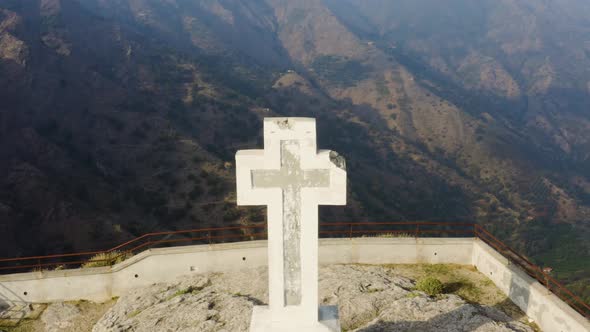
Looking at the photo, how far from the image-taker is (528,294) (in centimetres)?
1088

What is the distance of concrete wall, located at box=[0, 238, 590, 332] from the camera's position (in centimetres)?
1288

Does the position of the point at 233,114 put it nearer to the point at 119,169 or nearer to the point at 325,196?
the point at 119,169

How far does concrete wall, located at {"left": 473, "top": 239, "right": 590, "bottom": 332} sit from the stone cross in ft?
20.0

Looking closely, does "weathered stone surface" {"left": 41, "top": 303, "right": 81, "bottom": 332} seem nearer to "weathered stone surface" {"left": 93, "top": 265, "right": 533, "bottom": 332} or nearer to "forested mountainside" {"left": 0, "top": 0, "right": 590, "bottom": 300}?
"weathered stone surface" {"left": 93, "top": 265, "right": 533, "bottom": 332}

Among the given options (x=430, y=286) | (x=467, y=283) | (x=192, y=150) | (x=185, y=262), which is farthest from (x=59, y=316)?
(x=192, y=150)

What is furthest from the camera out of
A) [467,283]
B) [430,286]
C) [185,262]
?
[185,262]

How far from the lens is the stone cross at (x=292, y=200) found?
6562mm

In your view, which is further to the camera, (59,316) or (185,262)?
(185,262)

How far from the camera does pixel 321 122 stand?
369 ft

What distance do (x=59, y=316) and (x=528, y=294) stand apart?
44.4 feet

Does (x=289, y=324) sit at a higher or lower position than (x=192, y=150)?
higher

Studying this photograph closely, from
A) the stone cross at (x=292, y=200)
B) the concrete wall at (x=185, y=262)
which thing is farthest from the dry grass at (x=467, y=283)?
the stone cross at (x=292, y=200)

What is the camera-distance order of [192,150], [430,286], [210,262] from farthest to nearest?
[192,150], [210,262], [430,286]

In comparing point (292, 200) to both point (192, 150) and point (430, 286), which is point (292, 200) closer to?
point (430, 286)
